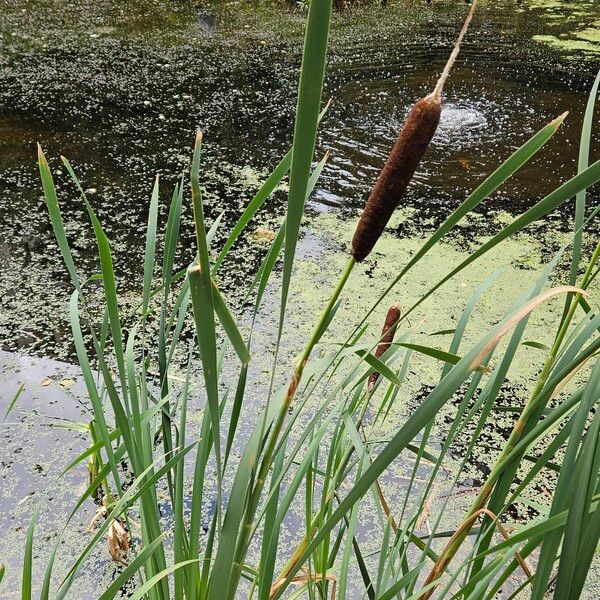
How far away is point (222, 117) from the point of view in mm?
2957

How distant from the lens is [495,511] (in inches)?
26.4

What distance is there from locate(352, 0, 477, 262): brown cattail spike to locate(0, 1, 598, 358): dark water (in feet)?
4.70

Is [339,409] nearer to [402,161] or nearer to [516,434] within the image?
[516,434]

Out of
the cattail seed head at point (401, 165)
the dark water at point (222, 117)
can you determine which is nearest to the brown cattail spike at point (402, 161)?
the cattail seed head at point (401, 165)

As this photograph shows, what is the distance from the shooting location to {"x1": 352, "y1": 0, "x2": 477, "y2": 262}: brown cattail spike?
37 centimetres

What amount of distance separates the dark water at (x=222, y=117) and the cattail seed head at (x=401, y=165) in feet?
4.70

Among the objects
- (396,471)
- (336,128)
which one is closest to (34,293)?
(396,471)

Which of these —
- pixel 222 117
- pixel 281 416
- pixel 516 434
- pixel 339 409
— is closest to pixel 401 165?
pixel 281 416

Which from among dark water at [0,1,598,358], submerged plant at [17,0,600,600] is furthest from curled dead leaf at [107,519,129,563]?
dark water at [0,1,598,358]

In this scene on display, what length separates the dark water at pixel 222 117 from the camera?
7.04 ft

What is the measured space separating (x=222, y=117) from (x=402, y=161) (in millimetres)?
2685

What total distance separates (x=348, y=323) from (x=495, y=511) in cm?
117

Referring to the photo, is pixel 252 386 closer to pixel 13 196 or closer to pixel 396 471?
pixel 396 471

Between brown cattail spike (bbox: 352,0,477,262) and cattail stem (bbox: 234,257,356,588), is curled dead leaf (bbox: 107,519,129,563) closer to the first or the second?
cattail stem (bbox: 234,257,356,588)
